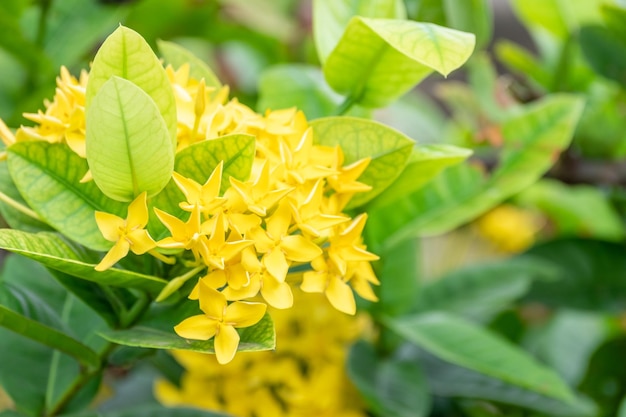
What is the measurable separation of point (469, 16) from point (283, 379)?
33cm

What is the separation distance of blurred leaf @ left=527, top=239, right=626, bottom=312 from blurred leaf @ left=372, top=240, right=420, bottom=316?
0.20 metres

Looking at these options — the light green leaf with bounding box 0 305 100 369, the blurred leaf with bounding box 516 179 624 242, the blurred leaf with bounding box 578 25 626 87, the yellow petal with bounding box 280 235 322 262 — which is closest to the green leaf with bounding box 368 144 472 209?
the yellow petal with bounding box 280 235 322 262

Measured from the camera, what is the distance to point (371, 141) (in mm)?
433

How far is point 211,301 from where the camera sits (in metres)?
0.37

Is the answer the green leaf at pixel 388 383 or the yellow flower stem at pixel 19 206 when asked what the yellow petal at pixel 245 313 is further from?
the green leaf at pixel 388 383

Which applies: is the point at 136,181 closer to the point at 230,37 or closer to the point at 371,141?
the point at 371,141

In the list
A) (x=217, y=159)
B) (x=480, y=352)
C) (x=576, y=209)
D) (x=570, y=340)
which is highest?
(x=217, y=159)

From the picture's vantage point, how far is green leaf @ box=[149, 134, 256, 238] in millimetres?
380

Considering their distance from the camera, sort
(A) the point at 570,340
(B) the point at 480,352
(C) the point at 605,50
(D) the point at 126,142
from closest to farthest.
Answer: (D) the point at 126,142 → (B) the point at 480,352 → (C) the point at 605,50 → (A) the point at 570,340

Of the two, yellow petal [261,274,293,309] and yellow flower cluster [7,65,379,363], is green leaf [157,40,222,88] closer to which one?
yellow flower cluster [7,65,379,363]

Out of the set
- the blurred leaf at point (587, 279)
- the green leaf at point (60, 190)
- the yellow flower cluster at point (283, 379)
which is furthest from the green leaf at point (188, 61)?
the blurred leaf at point (587, 279)

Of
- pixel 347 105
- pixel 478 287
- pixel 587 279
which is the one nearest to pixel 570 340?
pixel 587 279

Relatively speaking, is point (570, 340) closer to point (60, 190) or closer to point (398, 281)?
point (398, 281)

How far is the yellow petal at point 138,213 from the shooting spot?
14.5 inches
